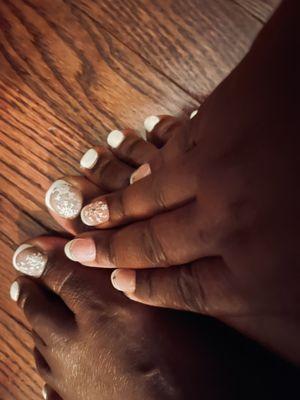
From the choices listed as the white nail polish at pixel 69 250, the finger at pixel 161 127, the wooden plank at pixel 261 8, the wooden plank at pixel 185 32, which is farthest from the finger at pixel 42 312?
the wooden plank at pixel 261 8

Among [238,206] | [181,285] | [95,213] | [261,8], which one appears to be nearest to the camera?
[238,206]

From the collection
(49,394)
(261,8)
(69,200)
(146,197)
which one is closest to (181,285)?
(146,197)

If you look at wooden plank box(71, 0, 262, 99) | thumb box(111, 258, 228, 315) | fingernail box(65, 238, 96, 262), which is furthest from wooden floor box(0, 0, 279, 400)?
thumb box(111, 258, 228, 315)

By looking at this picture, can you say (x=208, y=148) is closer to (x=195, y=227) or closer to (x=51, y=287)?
(x=195, y=227)

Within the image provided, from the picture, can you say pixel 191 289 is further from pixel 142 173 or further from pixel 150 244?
pixel 142 173

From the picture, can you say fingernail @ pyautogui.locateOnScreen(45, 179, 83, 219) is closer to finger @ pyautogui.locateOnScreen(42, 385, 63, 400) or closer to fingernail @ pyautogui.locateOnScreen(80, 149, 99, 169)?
fingernail @ pyautogui.locateOnScreen(80, 149, 99, 169)

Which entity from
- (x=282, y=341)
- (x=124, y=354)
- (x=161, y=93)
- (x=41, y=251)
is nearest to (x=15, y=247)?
(x=41, y=251)
